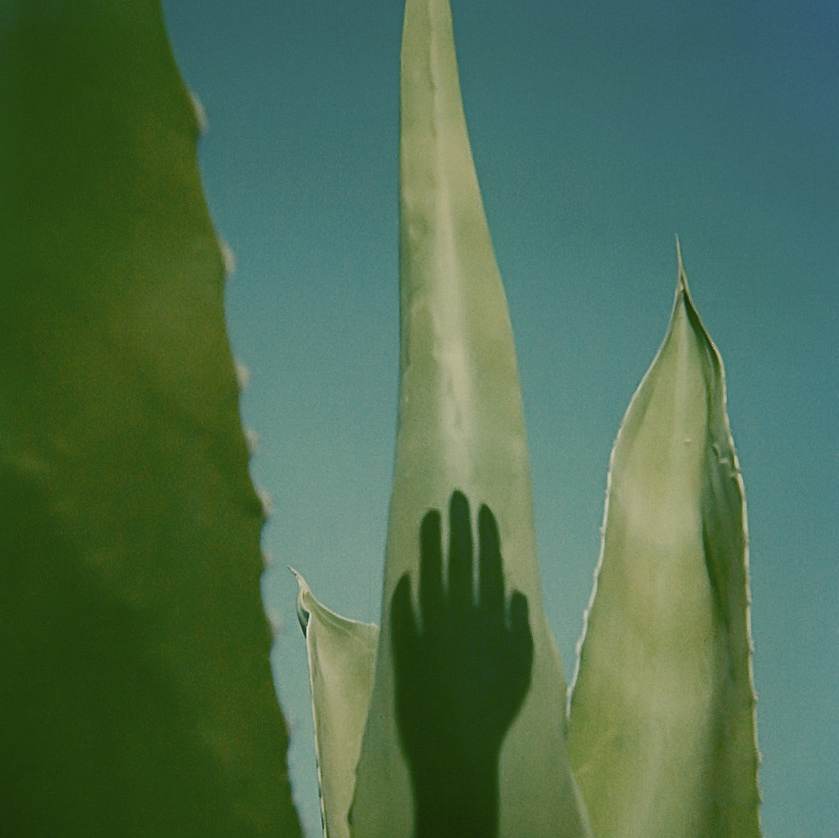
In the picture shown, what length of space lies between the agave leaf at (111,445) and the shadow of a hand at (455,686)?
0.23ft

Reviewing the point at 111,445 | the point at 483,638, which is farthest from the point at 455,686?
the point at 111,445

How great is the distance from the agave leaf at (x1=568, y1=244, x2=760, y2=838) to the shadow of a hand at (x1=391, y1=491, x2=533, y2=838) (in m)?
0.13

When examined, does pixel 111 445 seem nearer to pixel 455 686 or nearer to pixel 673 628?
pixel 455 686

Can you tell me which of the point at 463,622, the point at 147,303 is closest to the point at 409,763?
the point at 463,622

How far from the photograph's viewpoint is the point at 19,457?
16cm

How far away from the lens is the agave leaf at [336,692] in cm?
35

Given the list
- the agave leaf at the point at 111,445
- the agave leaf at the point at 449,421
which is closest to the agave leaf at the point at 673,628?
the agave leaf at the point at 449,421

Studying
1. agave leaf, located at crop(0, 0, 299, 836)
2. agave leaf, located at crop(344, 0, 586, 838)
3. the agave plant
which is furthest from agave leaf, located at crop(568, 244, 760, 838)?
agave leaf, located at crop(0, 0, 299, 836)

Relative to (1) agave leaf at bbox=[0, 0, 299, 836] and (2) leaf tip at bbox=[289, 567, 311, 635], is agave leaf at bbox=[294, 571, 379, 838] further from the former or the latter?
(1) agave leaf at bbox=[0, 0, 299, 836]

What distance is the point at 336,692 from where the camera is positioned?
0.39 meters

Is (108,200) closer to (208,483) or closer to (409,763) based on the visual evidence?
(208,483)

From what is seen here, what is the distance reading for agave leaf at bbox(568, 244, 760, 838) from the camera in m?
0.34

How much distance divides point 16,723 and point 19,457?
5 cm

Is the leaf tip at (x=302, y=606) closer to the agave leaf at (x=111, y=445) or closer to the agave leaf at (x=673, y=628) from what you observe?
the agave leaf at (x=673, y=628)
